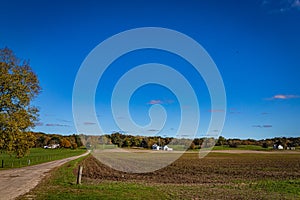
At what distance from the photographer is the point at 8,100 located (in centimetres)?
2991

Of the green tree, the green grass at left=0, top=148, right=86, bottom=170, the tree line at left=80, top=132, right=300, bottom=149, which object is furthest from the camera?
the tree line at left=80, top=132, right=300, bottom=149

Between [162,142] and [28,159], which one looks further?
[162,142]

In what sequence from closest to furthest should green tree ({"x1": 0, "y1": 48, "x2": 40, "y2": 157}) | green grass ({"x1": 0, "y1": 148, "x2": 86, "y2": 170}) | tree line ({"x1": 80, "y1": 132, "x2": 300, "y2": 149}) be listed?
1. green tree ({"x1": 0, "y1": 48, "x2": 40, "y2": 157})
2. green grass ({"x1": 0, "y1": 148, "x2": 86, "y2": 170})
3. tree line ({"x1": 80, "y1": 132, "x2": 300, "y2": 149})

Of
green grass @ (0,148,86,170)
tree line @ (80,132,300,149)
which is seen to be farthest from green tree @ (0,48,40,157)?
tree line @ (80,132,300,149)

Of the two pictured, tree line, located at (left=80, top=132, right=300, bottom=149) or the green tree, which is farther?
tree line, located at (left=80, top=132, right=300, bottom=149)

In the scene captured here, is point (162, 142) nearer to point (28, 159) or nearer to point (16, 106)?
point (28, 159)

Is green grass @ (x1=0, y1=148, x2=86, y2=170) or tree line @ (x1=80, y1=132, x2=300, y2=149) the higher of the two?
tree line @ (x1=80, y1=132, x2=300, y2=149)

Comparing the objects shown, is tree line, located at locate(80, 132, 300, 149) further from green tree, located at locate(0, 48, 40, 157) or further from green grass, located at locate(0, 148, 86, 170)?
green tree, located at locate(0, 48, 40, 157)

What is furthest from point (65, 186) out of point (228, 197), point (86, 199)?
point (228, 197)

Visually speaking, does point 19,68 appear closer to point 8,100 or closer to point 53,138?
point 8,100

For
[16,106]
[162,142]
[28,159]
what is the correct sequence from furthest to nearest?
[162,142] → [28,159] → [16,106]

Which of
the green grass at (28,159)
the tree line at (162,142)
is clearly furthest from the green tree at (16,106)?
the tree line at (162,142)

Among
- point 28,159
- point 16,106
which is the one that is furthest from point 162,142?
point 16,106

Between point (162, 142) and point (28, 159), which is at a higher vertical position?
point (162, 142)
